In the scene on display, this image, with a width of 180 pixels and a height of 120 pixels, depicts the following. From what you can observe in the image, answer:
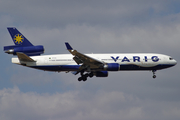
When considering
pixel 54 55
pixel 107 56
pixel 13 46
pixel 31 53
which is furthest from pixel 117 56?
pixel 13 46

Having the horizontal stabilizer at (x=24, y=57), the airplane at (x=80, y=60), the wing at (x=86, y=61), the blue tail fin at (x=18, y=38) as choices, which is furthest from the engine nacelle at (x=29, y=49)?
the wing at (x=86, y=61)

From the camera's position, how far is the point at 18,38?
4866 centimetres

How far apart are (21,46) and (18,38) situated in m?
1.69

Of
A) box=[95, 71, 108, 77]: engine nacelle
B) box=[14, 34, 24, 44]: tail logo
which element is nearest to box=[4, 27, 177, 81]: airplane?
box=[14, 34, 24, 44]: tail logo

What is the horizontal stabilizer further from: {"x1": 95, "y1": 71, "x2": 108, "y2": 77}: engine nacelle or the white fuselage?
{"x1": 95, "y1": 71, "x2": 108, "y2": 77}: engine nacelle

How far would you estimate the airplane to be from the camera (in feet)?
152

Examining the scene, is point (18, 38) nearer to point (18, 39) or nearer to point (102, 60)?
point (18, 39)

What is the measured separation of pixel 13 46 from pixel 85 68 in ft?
42.8

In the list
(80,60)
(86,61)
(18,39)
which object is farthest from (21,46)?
(86,61)

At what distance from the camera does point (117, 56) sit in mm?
48438

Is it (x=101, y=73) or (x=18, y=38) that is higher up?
(x=18, y=38)

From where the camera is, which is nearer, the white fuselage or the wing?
the wing

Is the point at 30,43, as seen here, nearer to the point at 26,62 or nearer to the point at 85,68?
the point at 26,62

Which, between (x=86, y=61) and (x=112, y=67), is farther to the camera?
(x=112, y=67)
